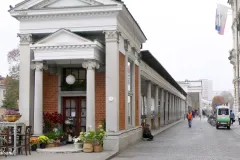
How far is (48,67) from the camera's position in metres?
17.2

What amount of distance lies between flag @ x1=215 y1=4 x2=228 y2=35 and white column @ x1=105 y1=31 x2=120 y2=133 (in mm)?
24197

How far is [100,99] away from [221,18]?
24.2 m

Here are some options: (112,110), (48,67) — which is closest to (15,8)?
(48,67)

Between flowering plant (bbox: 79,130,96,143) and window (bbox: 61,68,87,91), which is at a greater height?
window (bbox: 61,68,87,91)

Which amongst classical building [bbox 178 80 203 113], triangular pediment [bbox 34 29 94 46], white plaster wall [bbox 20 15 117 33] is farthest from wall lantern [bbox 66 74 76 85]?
classical building [bbox 178 80 203 113]

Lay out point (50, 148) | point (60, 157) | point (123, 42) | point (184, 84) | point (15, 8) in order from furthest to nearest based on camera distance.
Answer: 1. point (184, 84)
2. point (123, 42)
3. point (15, 8)
4. point (50, 148)
5. point (60, 157)

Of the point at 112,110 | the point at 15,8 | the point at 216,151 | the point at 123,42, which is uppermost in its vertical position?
the point at 15,8

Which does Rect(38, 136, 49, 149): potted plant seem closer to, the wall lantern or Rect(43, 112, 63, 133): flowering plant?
Rect(43, 112, 63, 133): flowering plant

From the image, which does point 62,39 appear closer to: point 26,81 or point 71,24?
point 71,24

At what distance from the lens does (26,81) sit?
53.7 ft

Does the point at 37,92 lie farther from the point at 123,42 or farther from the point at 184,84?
the point at 184,84

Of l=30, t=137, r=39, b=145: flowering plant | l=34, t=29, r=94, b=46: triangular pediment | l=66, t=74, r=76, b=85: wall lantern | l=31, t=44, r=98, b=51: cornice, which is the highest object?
l=34, t=29, r=94, b=46: triangular pediment

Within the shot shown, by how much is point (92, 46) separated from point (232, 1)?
172 ft

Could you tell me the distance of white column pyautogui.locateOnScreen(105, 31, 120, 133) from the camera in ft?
50.9
